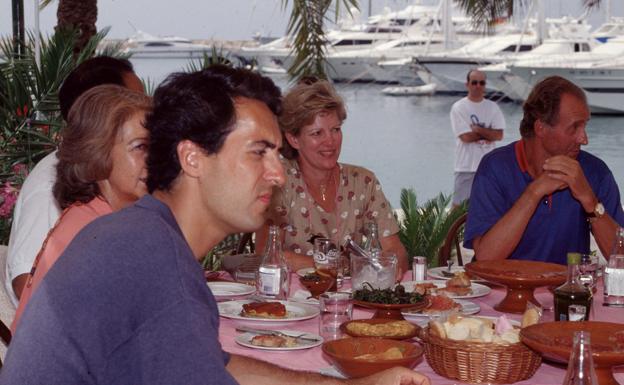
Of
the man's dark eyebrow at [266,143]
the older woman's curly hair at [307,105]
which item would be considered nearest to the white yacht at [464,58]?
the older woman's curly hair at [307,105]

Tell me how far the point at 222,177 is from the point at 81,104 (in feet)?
4.23

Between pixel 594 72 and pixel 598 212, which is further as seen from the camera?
pixel 594 72

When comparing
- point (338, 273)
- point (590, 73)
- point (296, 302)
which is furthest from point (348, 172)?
point (590, 73)

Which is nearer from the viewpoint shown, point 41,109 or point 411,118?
point 41,109

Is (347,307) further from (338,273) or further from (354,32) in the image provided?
(354,32)

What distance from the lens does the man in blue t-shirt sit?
1628mm

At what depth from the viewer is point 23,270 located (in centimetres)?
328

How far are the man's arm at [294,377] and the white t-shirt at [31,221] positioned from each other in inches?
47.7

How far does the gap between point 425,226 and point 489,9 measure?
330 centimetres

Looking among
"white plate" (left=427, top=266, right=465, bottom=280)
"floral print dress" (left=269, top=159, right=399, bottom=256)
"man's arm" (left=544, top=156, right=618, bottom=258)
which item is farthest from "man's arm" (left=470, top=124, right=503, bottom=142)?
"white plate" (left=427, top=266, right=465, bottom=280)

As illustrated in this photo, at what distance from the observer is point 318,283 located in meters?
3.43

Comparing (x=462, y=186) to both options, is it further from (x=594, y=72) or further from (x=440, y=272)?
(x=594, y=72)

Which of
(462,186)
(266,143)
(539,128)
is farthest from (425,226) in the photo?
(266,143)

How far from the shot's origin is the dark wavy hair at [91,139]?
9.89ft
